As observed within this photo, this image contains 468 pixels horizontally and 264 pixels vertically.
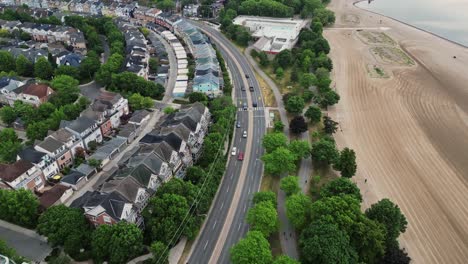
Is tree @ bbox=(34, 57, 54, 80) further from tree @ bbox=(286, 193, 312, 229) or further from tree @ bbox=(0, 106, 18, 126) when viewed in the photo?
tree @ bbox=(286, 193, 312, 229)

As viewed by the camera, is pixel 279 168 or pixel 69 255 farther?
pixel 279 168

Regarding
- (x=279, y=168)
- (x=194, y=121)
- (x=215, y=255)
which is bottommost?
(x=215, y=255)

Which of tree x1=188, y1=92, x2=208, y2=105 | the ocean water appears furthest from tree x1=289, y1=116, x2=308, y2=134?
the ocean water

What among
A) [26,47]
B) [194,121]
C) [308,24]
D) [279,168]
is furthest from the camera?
[308,24]

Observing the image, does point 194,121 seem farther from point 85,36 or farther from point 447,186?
point 85,36

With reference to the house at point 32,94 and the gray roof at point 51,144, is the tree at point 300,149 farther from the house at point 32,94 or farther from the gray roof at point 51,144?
the house at point 32,94

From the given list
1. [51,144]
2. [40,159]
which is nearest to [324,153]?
[51,144]

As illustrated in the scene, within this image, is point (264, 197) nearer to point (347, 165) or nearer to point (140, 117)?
point (347, 165)

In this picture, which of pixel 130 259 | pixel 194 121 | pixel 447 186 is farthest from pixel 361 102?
pixel 130 259

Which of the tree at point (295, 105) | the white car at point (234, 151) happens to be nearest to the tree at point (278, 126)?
the tree at point (295, 105)
